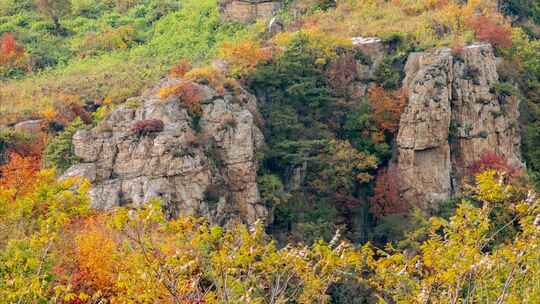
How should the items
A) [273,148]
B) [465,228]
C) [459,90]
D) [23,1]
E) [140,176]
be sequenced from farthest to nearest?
[23,1], [459,90], [273,148], [140,176], [465,228]

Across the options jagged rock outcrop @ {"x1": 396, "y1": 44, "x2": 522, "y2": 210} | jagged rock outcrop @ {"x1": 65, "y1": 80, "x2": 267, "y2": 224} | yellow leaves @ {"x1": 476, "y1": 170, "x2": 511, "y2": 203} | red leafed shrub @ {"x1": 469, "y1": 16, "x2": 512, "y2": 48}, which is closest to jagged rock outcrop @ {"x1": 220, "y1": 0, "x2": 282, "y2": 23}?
jagged rock outcrop @ {"x1": 396, "y1": 44, "x2": 522, "y2": 210}

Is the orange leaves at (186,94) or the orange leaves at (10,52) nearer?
the orange leaves at (186,94)

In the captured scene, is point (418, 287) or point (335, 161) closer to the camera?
point (418, 287)

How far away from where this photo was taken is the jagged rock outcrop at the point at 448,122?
33906mm

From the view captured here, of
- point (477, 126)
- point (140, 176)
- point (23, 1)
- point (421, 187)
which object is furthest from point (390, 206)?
point (23, 1)

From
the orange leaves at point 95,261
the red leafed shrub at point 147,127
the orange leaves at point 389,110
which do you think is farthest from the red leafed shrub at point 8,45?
the orange leaves at point 95,261

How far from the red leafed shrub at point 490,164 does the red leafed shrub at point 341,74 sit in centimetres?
647

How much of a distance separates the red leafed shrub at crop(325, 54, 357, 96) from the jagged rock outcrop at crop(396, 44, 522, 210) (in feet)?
8.08

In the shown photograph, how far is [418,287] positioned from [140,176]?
16148 mm

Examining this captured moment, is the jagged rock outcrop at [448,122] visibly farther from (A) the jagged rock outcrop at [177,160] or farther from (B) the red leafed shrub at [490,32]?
(A) the jagged rock outcrop at [177,160]

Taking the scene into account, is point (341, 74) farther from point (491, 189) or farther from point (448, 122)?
point (491, 189)

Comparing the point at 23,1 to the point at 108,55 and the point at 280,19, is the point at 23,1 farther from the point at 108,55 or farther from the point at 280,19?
the point at 280,19

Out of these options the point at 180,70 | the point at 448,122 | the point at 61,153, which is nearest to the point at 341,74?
the point at 448,122

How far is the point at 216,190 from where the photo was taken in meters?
29.2
